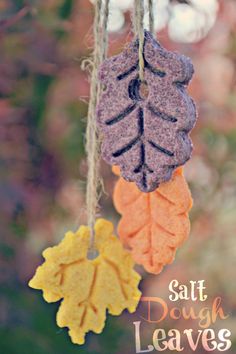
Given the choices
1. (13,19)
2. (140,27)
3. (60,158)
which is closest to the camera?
(140,27)

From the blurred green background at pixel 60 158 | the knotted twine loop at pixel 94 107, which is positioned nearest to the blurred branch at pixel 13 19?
the blurred green background at pixel 60 158

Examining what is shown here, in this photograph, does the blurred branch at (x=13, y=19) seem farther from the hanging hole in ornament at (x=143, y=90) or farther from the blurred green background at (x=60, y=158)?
the hanging hole in ornament at (x=143, y=90)

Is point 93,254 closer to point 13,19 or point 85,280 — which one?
point 85,280

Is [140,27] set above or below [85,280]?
above

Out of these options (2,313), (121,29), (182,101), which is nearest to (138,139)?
(182,101)

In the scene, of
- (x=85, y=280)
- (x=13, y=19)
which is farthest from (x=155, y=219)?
(x=13, y=19)

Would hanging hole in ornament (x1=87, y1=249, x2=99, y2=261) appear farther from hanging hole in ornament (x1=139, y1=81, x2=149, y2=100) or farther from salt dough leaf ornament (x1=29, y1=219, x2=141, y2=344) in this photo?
hanging hole in ornament (x1=139, y1=81, x2=149, y2=100)

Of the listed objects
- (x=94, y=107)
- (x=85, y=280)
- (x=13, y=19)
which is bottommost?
(x=85, y=280)
